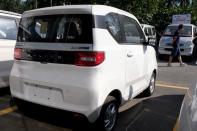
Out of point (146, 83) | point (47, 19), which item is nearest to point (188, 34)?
point (146, 83)

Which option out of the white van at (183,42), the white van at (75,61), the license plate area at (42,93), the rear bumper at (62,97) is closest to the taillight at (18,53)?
the white van at (75,61)

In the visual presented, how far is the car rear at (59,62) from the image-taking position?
158 inches

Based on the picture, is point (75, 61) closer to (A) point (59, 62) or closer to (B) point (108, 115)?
(A) point (59, 62)

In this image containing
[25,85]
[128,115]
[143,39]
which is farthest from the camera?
[143,39]

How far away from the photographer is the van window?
632 cm

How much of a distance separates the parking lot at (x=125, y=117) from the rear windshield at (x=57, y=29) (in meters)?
1.02

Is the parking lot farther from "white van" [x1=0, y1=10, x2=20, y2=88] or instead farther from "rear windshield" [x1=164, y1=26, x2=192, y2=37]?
"rear windshield" [x1=164, y1=26, x2=192, y2=37]

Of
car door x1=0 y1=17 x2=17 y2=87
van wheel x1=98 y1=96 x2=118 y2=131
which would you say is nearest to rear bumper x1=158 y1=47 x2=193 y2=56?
car door x1=0 y1=17 x2=17 y2=87

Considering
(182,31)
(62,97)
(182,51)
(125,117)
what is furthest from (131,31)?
(182,31)

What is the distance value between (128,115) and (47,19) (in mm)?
2242

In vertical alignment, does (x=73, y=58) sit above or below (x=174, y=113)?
above

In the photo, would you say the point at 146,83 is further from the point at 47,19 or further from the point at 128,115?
the point at 47,19

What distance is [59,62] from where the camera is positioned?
164 inches

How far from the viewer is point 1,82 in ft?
20.4
